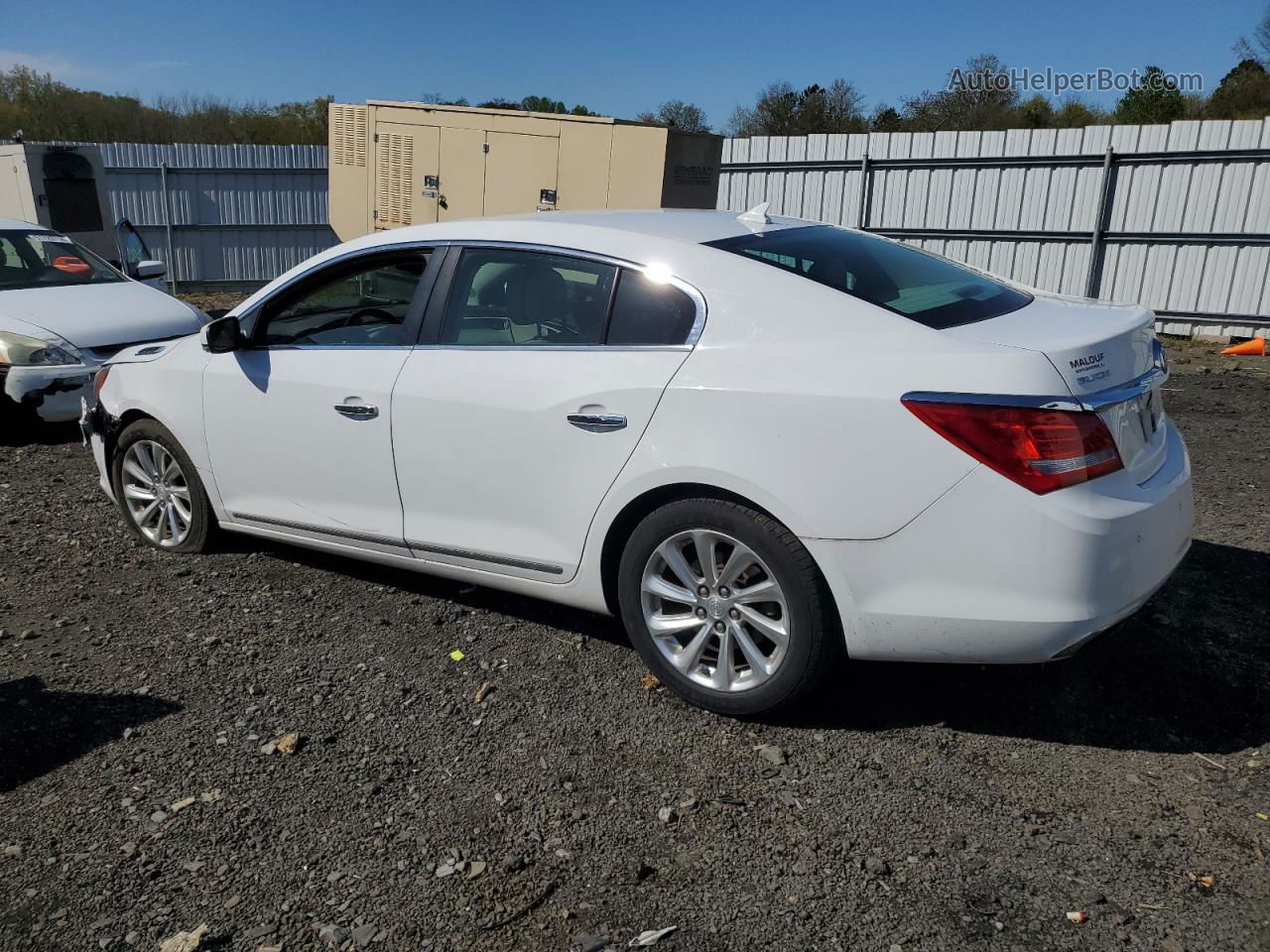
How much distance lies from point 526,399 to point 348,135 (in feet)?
33.7

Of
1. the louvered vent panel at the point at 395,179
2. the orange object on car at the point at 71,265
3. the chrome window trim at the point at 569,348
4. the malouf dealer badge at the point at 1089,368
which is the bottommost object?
the orange object on car at the point at 71,265

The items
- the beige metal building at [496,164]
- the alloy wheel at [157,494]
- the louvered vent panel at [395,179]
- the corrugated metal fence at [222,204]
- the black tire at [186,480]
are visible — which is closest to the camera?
the black tire at [186,480]

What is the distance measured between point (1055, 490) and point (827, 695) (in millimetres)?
1187

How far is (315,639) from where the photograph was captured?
428cm

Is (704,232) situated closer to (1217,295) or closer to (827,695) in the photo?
(827,695)

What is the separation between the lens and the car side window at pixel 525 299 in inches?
150

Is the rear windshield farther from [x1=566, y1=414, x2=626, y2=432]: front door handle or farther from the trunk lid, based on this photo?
[x1=566, y1=414, x2=626, y2=432]: front door handle

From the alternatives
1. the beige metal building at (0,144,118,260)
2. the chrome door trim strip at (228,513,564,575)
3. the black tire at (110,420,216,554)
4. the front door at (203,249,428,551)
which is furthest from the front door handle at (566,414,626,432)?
the beige metal building at (0,144,118,260)

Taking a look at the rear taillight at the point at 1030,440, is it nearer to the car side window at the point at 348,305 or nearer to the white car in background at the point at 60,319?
the car side window at the point at 348,305


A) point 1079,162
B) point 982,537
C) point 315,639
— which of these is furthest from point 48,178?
point 982,537

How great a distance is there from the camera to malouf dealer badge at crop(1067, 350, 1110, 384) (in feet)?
10.1

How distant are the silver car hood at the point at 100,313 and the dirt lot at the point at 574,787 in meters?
3.73

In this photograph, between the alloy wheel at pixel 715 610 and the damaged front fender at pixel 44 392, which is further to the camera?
the damaged front fender at pixel 44 392

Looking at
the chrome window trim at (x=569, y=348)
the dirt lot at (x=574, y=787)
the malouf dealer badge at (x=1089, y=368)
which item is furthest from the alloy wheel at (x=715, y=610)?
the malouf dealer badge at (x=1089, y=368)
